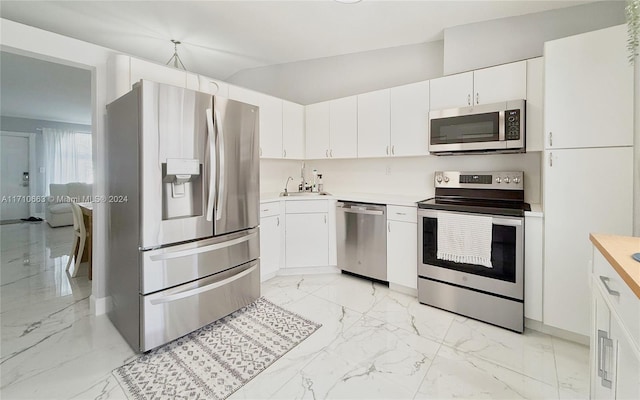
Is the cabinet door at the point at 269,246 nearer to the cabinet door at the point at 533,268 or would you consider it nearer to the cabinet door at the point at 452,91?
the cabinet door at the point at 452,91

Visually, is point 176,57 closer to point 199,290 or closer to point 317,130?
point 317,130

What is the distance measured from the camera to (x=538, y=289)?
80.2 inches

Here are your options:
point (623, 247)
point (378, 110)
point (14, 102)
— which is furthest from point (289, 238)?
point (14, 102)

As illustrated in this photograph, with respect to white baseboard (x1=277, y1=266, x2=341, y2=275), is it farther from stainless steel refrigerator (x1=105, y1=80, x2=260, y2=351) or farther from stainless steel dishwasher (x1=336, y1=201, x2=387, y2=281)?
stainless steel refrigerator (x1=105, y1=80, x2=260, y2=351)

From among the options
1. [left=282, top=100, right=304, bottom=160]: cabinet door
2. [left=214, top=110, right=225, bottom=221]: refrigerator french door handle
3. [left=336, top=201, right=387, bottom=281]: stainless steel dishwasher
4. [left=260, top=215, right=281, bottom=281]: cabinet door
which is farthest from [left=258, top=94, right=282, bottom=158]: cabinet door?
[left=214, top=110, right=225, bottom=221]: refrigerator french door handle

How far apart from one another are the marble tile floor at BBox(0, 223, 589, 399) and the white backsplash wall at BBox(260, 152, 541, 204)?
4.09 feet

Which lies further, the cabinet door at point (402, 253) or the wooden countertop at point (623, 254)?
the cabinet door at point (402, 253)

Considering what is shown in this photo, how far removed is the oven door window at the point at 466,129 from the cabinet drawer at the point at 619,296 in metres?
1.39

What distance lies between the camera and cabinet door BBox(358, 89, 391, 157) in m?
3.07

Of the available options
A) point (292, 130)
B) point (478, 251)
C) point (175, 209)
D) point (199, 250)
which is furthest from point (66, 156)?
point (478, 251)

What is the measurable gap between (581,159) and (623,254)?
3.70ft

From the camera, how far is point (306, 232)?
325cm

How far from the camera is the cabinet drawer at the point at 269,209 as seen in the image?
2.99m

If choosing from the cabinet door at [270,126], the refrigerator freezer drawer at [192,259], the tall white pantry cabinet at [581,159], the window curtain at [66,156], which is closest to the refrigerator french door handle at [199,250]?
the refrigerator freezer drawer at [192,259]
